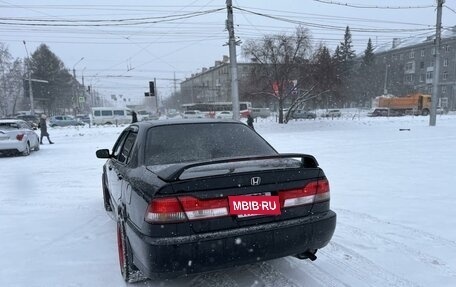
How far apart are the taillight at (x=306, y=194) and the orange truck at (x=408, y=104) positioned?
54.9 meters

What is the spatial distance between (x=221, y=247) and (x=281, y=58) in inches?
1194

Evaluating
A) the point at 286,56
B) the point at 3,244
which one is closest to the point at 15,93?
the point at 286,56

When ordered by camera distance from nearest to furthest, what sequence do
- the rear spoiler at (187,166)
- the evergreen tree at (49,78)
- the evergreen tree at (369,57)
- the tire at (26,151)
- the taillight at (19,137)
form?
1. the rear spoiler at (187,166)
2. the taillight at (19,137)
3. the tire at (26,151)
4. the evergreen tree at (49,78)
5. the evergreen tree at (369,57)

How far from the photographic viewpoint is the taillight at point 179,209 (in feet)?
8.89

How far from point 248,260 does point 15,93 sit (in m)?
74.5

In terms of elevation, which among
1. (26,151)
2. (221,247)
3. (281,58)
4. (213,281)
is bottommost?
(26,151)

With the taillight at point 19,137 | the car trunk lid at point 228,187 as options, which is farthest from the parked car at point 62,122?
the car trunk lid at point 228,187

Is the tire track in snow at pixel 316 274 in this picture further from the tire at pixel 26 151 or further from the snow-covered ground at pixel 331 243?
the tire at pixel 26 151

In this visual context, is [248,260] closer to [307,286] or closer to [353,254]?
[307,286]

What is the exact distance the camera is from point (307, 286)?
3.29m

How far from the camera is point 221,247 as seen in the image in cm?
274

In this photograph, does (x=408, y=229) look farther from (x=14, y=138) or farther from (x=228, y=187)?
(x=14, y=138)

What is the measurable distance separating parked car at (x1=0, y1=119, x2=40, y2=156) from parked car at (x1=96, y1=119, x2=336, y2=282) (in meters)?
12.2

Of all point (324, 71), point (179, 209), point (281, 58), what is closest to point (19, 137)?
point (179, 209)
